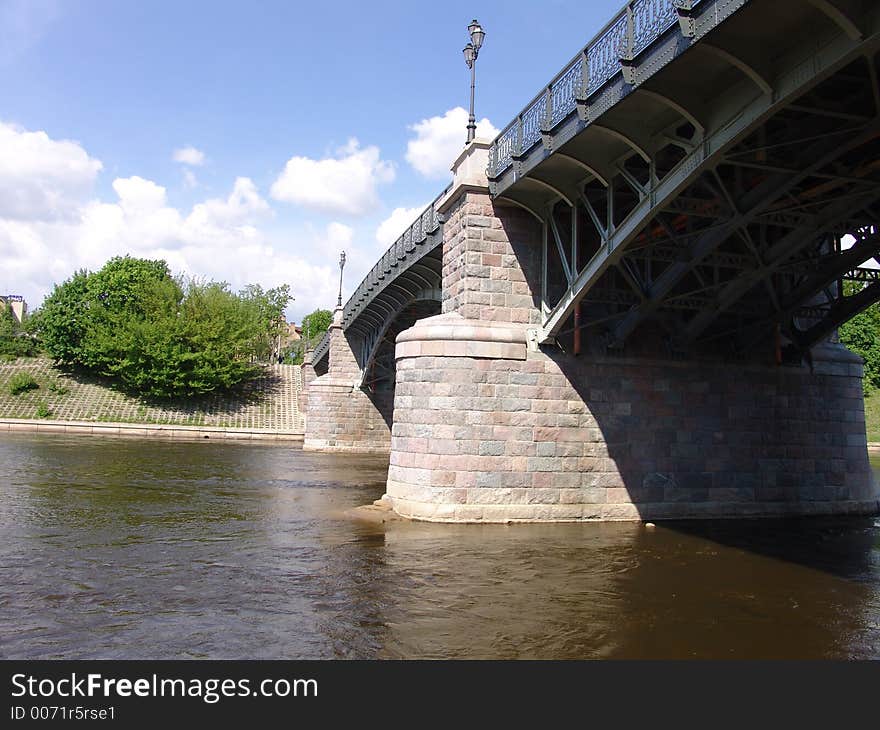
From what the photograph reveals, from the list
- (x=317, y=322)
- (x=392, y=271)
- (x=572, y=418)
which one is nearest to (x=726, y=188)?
(x=572, y=418)

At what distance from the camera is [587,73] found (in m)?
10.5

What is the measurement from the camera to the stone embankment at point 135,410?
41.7m

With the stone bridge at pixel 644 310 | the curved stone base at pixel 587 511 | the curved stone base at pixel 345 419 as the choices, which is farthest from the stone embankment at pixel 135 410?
the curved stone base at pixel 587 511

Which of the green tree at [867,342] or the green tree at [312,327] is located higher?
the green tree at [312,327]

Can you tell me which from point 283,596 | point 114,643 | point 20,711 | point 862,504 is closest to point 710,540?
point 862,504

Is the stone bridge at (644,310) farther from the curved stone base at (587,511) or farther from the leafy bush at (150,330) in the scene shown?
the leafy bush at (150,330)

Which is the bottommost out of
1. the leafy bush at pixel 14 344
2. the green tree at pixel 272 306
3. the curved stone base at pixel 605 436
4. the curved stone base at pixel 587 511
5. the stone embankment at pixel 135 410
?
the curved stone base at pixel 587 511

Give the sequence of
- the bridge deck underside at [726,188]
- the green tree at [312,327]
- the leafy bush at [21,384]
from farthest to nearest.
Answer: the green tree at [312,327] → the leafy bush at [21,384] → the bridge deck underside at [726,188]

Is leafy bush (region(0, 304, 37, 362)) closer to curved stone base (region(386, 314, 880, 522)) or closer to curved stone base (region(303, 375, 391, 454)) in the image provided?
curved stone base (region(303, 375, 391, 454))

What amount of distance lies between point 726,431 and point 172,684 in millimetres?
12975

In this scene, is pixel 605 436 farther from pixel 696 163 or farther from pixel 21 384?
pixel 21 384

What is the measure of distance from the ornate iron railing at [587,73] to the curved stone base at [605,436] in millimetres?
3630

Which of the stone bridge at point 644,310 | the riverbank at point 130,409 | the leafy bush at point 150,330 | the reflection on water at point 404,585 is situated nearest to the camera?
the reflection on water at point 404,585

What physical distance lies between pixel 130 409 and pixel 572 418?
128 ft
